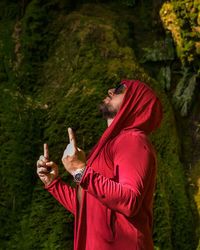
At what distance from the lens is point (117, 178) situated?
2.99 meters

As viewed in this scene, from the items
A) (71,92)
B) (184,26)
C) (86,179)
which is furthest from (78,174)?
(184,26)

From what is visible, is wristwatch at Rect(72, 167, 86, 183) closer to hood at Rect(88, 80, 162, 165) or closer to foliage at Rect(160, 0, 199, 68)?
hood at Rect(88, 80, 162, 165)

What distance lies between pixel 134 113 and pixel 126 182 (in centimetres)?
47

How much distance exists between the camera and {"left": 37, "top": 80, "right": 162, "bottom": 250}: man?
9.38 feet

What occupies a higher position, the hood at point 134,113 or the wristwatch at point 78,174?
the hood at point 134,113

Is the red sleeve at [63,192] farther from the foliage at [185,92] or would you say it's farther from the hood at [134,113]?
the foliage at [185,92]

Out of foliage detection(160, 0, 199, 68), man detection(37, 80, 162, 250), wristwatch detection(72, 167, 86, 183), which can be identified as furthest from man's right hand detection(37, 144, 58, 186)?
foliage detection(160, 0, 199, 68)

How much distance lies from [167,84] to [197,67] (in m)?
0.32

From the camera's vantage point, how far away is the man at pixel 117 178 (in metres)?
2.86

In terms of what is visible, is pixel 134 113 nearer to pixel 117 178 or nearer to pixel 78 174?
pixel 117 178

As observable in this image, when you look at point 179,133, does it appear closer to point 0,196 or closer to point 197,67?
point 197,67

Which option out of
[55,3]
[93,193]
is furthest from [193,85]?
[93,193]

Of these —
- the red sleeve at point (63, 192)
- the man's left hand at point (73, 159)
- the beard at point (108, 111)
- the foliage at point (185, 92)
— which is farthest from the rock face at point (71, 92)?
the man's left hand at point (73, 159)

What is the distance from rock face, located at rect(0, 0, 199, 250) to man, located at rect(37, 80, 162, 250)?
170cm
